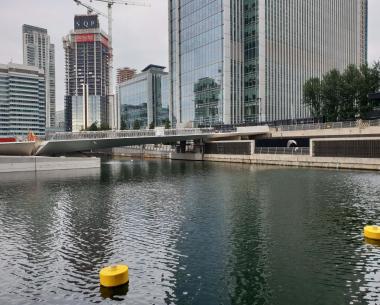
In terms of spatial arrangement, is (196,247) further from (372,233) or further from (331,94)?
(331,94)

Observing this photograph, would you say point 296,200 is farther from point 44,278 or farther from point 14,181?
point 14,181

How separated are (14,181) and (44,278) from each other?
49.2 metres

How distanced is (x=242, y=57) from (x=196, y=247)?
135m

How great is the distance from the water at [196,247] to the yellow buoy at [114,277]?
439 millimetres

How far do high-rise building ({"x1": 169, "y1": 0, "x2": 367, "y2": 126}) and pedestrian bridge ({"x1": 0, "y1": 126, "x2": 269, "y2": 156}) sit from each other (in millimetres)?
41922

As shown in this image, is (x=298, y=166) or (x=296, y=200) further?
(x=298, y=166)

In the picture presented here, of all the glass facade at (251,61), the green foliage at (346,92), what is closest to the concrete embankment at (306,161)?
the green foliage at (346,92)

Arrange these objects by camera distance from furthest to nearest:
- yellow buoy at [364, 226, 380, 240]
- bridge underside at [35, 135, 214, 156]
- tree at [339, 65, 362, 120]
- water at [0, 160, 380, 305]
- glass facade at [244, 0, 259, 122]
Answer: glass facade at [244, 0, 259, 122] < tree at [339, 65, 362, 120] < bridge underside at [35, 135, 214, 156] < yellow buoy at [364, 226, 380, 240] < water at [0, 160, 380, 305]

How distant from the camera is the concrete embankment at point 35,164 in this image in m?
78.8

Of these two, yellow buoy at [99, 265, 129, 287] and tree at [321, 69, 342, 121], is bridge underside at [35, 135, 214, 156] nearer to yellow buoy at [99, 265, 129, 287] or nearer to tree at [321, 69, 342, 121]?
tree at [321, 69, 342, 121]

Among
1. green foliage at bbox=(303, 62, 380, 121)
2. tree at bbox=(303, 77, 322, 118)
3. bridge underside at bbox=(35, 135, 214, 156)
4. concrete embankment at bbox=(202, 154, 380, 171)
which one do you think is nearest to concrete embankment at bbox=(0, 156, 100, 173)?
bridge underside at bbox=(35, 135, 214, 156)

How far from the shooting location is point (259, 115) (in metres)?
146

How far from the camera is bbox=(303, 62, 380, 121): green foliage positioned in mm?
99500

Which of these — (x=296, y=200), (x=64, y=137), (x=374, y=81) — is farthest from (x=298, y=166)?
(x=64, y=137)
